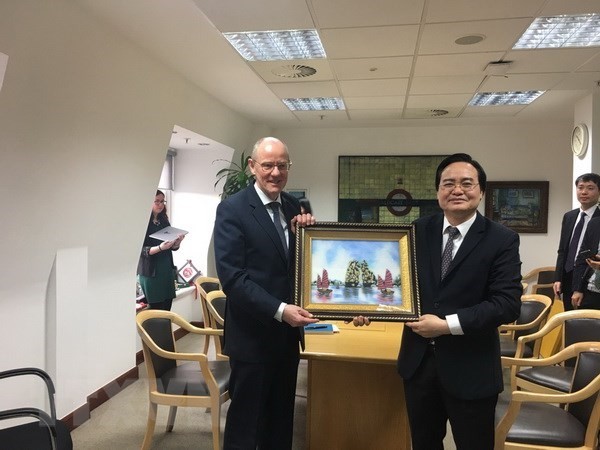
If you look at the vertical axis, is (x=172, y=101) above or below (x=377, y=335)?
above

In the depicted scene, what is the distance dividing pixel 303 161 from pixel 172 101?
3056mm

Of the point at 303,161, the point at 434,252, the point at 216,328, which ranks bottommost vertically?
the point at 216,328

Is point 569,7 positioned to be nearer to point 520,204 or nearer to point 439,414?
point 439,414

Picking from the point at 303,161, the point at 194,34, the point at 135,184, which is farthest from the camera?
the point at 303,161

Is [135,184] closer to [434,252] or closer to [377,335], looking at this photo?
[377,335]

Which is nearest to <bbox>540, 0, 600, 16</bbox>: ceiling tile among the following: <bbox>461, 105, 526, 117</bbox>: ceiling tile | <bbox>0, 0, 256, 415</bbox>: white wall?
<bbox>461, 105, 526, 117</bbox>: ceiling tile

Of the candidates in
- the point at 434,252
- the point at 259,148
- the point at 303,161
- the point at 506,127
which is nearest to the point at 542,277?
the point at 506,127

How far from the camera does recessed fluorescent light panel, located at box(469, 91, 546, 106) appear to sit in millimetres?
4785

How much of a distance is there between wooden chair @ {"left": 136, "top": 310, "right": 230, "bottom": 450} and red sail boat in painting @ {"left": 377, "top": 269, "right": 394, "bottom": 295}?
3.97 ft

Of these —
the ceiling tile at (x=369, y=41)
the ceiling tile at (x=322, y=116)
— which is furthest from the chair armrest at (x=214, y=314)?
the ceiling tile at (x=322, y=116)

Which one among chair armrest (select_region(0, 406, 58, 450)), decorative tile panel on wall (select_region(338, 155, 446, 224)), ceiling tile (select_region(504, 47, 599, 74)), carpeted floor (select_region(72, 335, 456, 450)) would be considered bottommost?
carpeted floor (select_region(72, 335, 456, 450))

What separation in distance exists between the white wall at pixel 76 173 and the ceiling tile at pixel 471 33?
222cm

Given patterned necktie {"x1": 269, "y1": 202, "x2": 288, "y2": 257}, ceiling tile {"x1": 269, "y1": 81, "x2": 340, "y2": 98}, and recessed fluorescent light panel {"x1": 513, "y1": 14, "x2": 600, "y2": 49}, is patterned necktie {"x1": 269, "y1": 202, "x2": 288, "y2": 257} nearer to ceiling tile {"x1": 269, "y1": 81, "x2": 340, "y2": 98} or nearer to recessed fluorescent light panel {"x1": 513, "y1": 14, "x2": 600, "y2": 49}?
recessed fluorescent light panel {"x1": 513, "y1": 14, "x2": 600, "y2": 49}

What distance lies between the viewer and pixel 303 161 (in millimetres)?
6828
